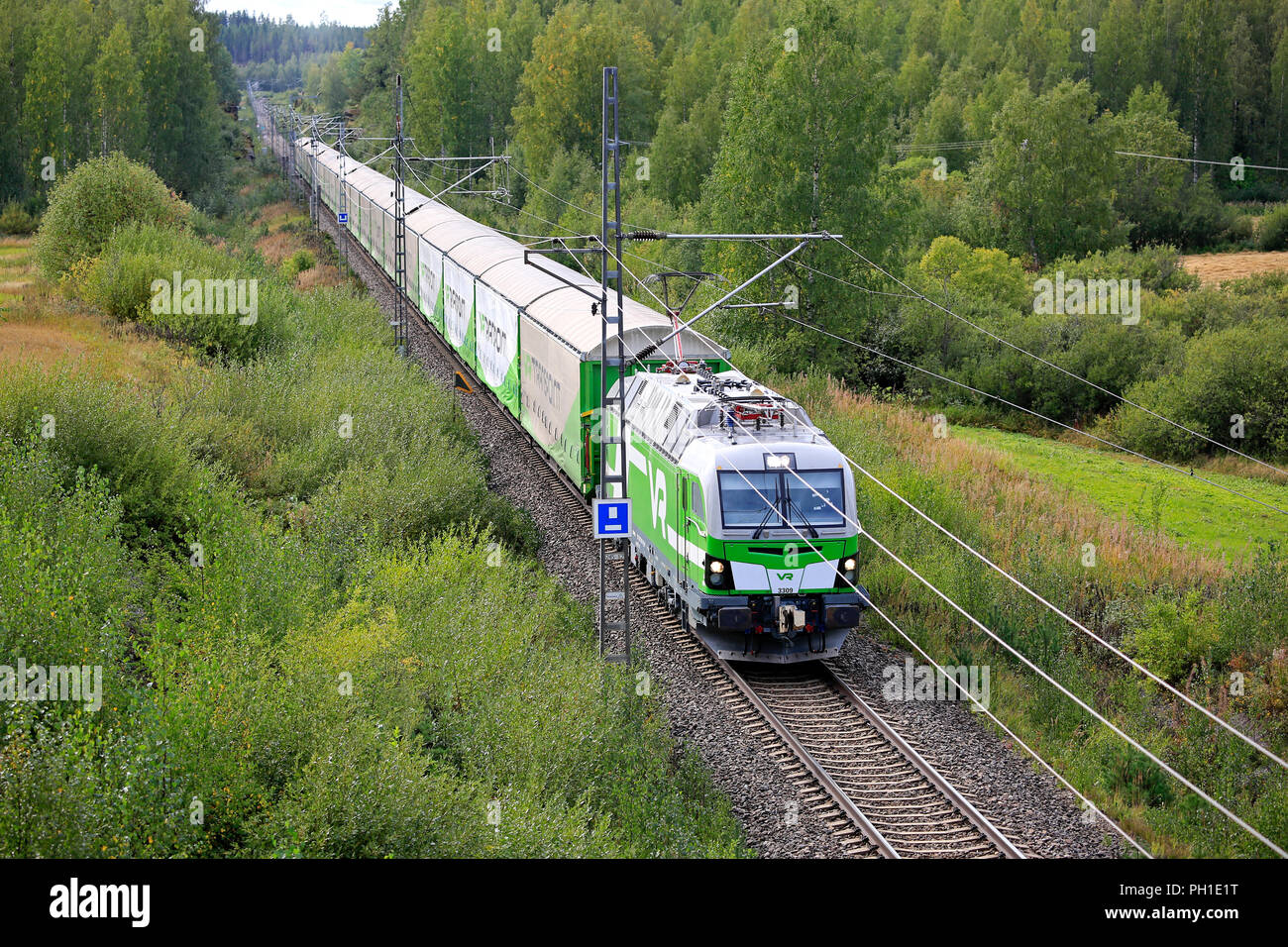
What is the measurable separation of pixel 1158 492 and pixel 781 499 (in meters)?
13.2

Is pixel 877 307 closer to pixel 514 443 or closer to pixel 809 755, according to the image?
pixel 514 443

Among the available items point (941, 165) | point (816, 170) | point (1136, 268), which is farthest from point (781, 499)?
point (1136, 268)

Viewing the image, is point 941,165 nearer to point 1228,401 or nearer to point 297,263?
point 1228,401

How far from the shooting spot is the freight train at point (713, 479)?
14.3 m

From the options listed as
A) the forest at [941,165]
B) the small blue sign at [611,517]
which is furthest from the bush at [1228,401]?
the small blue sign at [611,517]

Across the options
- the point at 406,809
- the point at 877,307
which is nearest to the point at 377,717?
the point at 406,809

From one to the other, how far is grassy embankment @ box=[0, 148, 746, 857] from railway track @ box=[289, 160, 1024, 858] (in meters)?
1.31

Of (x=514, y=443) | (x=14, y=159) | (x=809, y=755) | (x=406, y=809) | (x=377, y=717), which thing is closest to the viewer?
(x=406, y=809)

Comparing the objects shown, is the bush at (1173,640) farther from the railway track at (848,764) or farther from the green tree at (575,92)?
the green tree at (575,92)

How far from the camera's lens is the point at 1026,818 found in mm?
11469

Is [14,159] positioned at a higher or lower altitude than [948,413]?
higher

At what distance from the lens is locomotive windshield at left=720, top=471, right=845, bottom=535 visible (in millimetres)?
14250

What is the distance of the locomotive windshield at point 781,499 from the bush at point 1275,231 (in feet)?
181

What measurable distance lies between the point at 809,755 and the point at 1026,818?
2.40 meters
